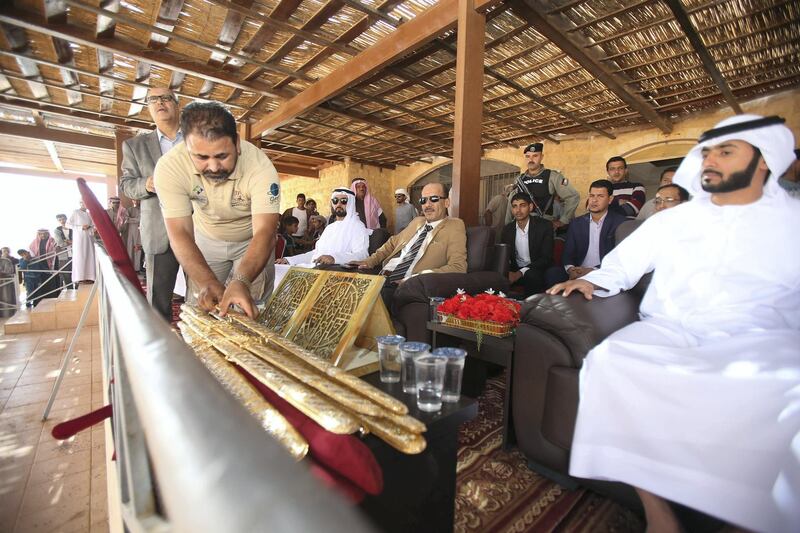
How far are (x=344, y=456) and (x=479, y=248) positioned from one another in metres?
3.17

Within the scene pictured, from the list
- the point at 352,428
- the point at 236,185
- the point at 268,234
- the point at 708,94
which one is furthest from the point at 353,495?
the point at 708,94

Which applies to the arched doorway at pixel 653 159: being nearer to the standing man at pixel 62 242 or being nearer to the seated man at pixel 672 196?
the seated man at pixel 672 196

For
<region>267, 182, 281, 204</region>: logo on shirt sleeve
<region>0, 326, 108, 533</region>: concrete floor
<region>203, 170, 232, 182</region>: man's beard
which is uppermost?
<region>203, 170, 232, 182</region>: man's beard

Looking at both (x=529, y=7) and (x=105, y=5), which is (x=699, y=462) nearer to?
(x=529, y=7)

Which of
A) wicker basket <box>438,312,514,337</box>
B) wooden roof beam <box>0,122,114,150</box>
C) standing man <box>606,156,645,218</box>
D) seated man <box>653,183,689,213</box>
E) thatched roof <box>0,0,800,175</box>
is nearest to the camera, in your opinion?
wicker basket <box>438,312,514,337</box>

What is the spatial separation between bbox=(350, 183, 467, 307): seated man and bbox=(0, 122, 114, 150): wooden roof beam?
8611mm

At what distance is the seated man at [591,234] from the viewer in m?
4.00

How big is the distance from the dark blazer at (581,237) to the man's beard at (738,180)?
2.15 meters

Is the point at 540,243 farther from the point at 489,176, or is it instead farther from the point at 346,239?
the point at 489,176

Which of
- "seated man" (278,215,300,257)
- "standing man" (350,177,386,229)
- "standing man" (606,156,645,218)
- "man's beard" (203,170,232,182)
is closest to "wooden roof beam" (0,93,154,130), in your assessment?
"seated man" (278,215,300,257)

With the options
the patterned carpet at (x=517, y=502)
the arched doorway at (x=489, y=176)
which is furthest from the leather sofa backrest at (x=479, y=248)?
the arched doorway at (x=489, y=176)

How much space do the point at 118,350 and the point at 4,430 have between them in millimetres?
2501

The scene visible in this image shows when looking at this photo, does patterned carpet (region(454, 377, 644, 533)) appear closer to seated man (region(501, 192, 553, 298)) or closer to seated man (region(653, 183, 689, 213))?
seated man (region(501, 192, 553, 298))

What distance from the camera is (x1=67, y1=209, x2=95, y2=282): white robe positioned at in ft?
24.6
